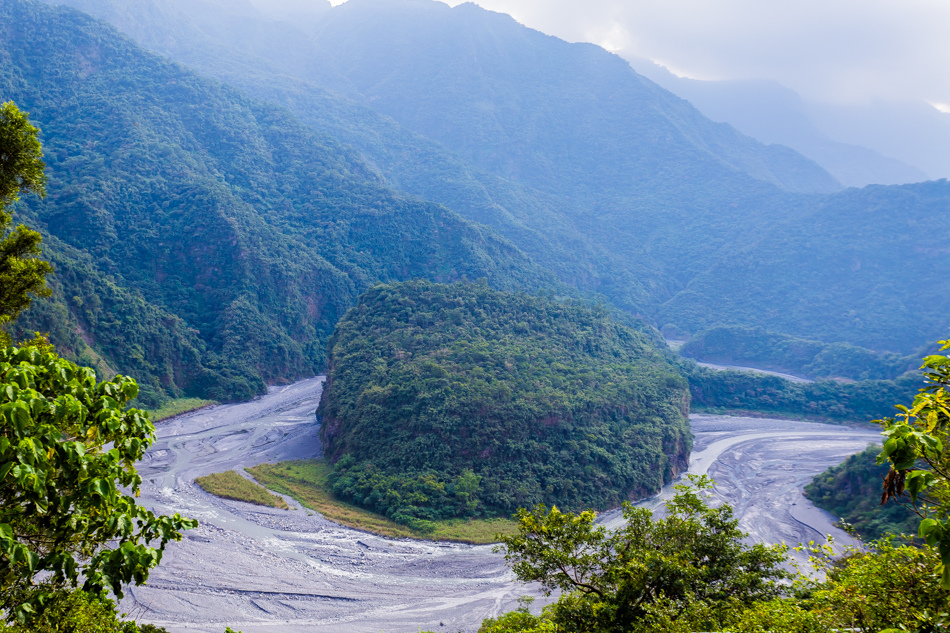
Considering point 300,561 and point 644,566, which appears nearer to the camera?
point 644,566

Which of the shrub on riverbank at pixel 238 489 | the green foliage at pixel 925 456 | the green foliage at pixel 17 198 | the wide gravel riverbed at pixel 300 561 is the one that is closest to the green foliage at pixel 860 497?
the wide gravel riverbed at pixel 300 561

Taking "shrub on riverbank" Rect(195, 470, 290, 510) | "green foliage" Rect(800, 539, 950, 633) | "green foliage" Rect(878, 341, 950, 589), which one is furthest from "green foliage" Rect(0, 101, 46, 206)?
"shrub on riverbank" Rect(195, 470, 290, 510)

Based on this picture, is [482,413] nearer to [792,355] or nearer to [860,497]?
[860,497]

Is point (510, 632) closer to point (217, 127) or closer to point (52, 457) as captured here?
point (52, 457)

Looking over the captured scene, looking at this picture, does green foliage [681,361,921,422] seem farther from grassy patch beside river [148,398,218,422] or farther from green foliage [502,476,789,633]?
green foliage [502,476,789,633]

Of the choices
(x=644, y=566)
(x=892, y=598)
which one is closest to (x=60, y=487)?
(x=892, y=598)
